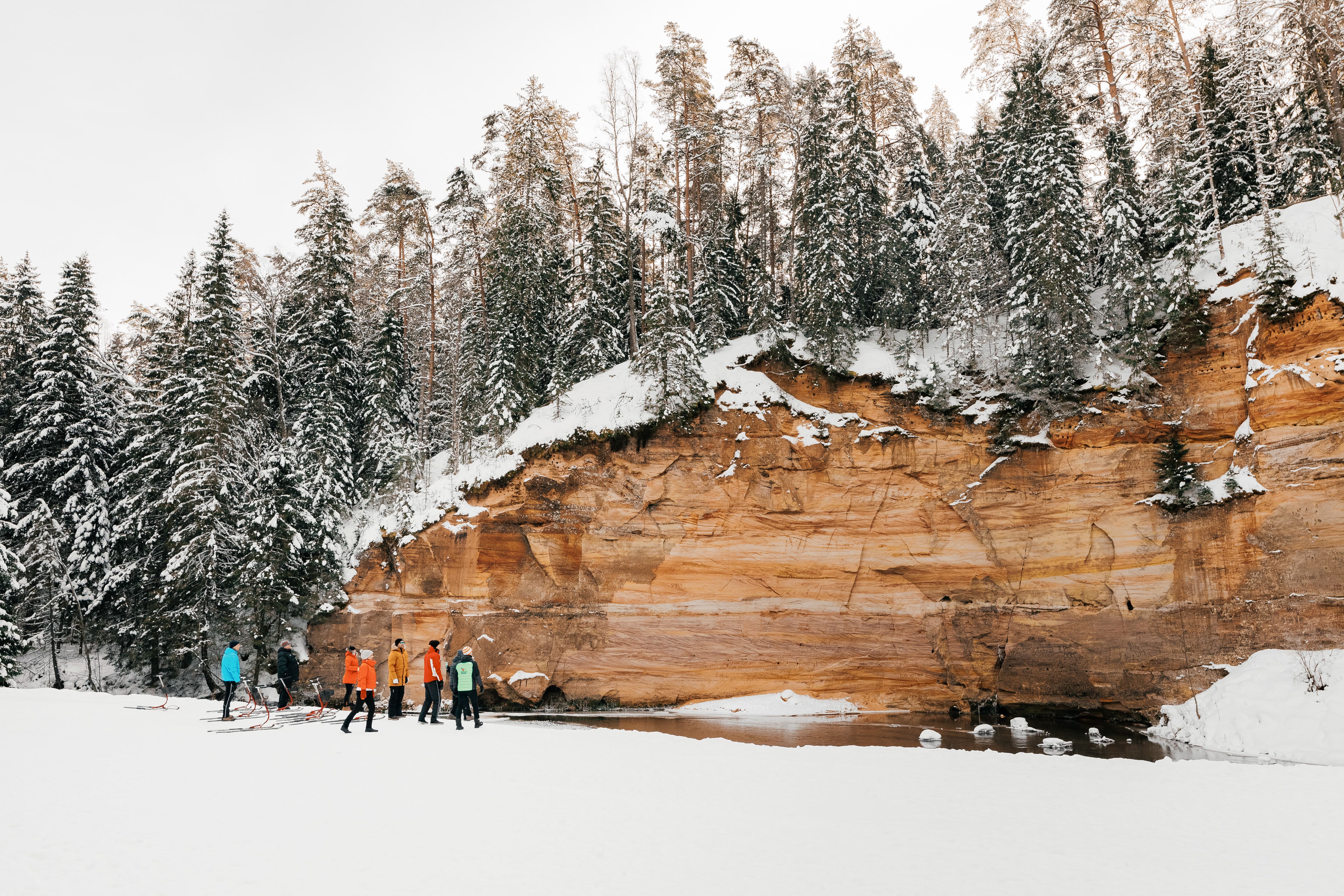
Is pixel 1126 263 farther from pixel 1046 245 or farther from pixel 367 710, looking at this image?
pixel 367 710

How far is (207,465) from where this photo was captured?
21.1 m

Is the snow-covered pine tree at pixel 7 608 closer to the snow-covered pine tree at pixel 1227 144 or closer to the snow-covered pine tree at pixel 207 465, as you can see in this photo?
the snow-covered pine tree at pixel 207 465

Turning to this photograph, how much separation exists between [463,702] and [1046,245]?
19246mm

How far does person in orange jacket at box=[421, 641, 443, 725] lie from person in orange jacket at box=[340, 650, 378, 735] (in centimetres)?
95

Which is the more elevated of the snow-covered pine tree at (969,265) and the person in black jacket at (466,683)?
the snow-covered pine tree at (969,265)

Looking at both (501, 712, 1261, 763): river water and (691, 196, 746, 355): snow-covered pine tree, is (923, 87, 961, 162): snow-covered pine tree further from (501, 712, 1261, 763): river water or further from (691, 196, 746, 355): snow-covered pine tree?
(501, 712, 1261, 763): river water

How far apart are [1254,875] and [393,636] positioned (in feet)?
69.8

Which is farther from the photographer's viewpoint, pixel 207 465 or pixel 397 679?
pixel 207 465

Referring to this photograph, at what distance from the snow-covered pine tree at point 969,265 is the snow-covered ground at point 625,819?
45.8ft

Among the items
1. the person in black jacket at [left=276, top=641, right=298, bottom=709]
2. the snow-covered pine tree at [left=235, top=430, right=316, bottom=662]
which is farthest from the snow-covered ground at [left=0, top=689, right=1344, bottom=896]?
the snow-covered pine tree at [left=235, top=430, right=316, bottom=662]

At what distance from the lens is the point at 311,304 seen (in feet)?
Result: 87.8

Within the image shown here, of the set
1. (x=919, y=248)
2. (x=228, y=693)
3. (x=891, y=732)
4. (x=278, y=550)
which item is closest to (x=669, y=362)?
(x=919, y=248)

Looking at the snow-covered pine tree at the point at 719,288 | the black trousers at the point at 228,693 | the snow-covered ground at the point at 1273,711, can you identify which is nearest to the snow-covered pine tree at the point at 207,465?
the black trousers at the point at 228,693

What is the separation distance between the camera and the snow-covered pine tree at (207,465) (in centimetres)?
2053
